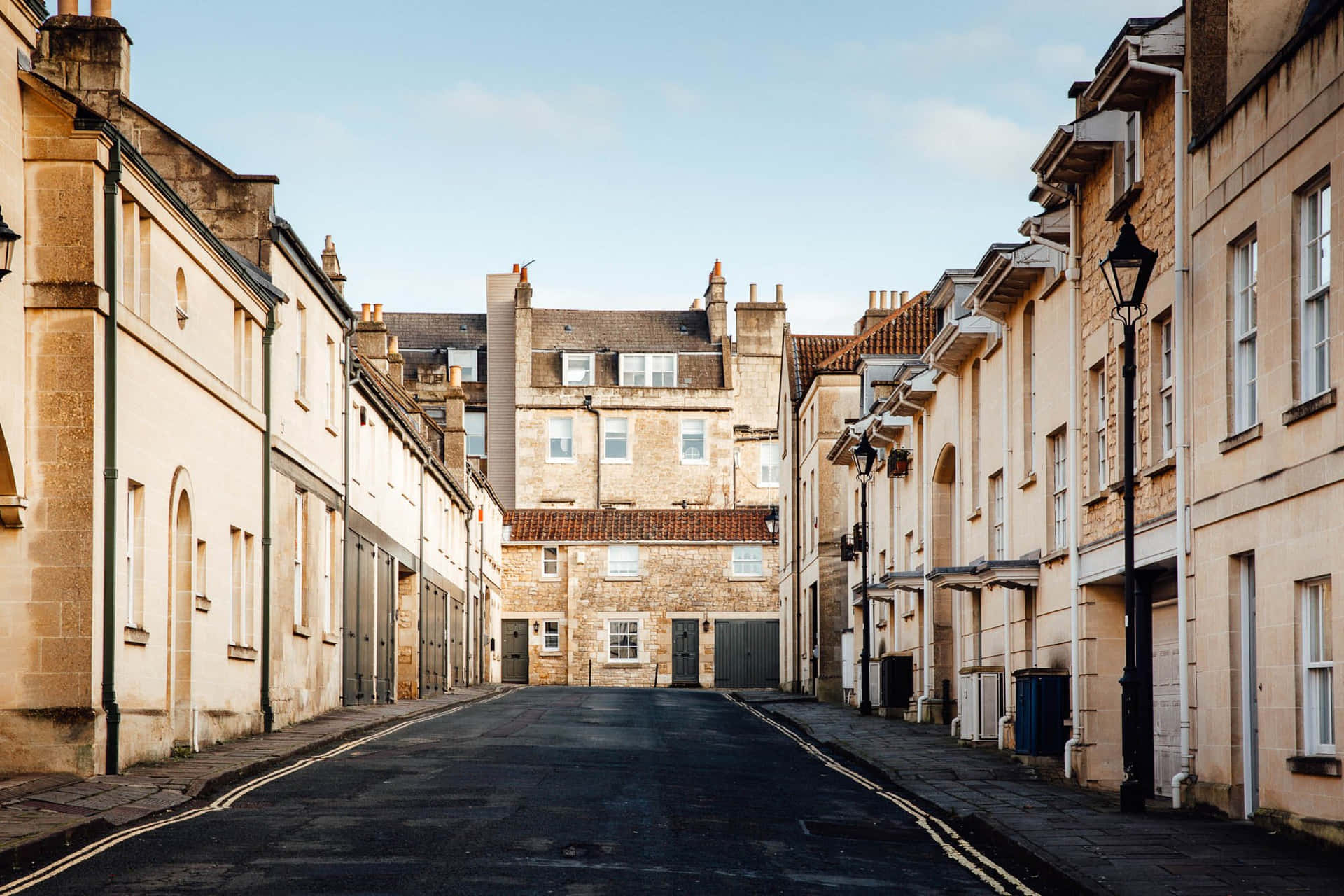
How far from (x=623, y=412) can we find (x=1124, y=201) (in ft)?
160

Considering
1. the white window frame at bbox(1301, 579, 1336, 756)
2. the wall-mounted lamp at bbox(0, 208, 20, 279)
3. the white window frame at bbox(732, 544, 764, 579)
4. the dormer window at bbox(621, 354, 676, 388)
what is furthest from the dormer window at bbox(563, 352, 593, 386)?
the white window frame at bbox(1301, 579, 1336, 756)

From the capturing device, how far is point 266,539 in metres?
24.0

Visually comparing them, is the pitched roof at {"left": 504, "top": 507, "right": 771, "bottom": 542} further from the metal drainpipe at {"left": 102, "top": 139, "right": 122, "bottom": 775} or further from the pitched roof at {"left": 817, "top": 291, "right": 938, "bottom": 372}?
the metal drainpipe at {"left": 102, "top": 139, "right": 122, "bottom": 775}

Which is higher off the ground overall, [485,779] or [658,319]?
[658,319]

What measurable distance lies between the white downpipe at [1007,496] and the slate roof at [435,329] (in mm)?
47998

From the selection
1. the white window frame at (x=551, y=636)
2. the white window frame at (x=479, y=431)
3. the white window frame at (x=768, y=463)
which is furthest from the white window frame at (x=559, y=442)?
the white window frame at (x=551, y=636)

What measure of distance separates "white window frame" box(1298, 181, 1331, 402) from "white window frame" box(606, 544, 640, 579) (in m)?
46.1

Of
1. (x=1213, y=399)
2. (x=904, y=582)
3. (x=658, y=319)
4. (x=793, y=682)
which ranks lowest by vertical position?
(x=793, y=682)

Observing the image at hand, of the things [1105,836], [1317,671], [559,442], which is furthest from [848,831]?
[559,442]

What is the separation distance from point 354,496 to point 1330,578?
2312 cm

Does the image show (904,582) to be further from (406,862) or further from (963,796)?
(406,862)

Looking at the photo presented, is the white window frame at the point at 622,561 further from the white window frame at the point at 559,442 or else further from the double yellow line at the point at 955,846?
the double yellow line at the point at 955,846

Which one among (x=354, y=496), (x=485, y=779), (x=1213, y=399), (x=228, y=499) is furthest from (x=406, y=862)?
(x=354, y=496)

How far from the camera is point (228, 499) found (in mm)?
22047
